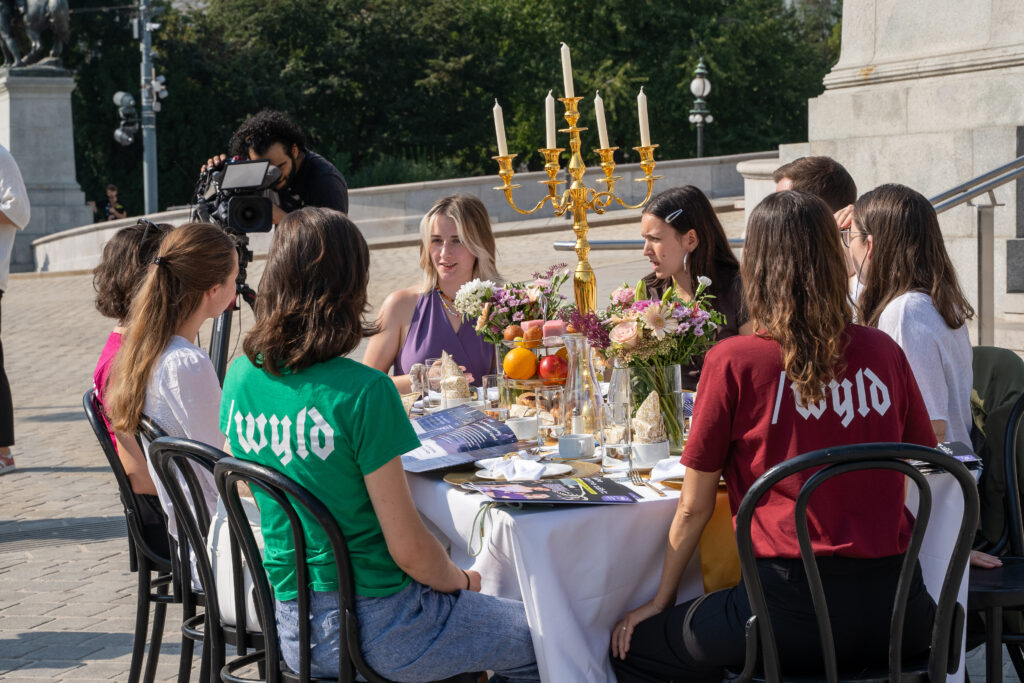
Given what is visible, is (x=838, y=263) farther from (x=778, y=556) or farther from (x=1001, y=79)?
(x=1001, y=79)

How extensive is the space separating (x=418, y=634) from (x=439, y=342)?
237 centimetres

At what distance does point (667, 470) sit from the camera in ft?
10.5

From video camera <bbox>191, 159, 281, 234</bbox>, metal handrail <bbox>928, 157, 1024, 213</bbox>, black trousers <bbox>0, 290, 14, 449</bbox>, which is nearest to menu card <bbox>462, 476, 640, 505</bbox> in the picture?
video camera <bbox>191, 159, 281, 234</bbox>

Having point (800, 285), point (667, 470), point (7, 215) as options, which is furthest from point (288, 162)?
point (800, 285)

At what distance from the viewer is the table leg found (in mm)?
3135

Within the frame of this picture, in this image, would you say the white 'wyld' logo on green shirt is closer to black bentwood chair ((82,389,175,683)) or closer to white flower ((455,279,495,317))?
black bentwood chair ((82,389,175,683))

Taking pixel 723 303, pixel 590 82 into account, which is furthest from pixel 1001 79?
pixel 590 82

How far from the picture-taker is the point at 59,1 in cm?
2777

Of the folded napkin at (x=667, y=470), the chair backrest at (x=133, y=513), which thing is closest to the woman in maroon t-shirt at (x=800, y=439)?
the folded napkin at (x=667, y=470)

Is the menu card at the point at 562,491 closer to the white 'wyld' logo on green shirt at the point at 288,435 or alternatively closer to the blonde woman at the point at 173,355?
the white 'wyld' logo on green shirt at the point at 288,435

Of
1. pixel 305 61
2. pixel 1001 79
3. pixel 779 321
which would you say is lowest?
pixel 779 321

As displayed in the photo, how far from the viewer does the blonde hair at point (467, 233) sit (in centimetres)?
521

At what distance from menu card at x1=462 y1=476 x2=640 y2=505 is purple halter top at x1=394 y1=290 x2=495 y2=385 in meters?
1.95

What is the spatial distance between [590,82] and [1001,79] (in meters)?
32.8
